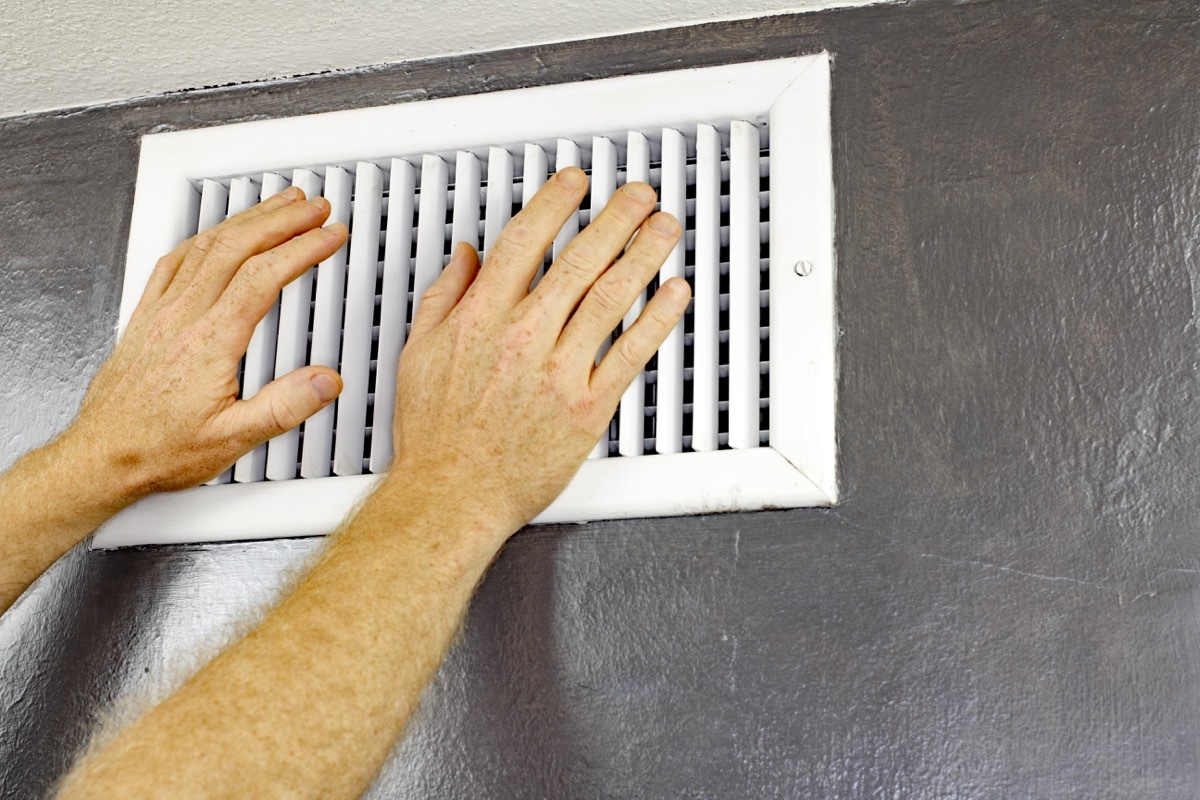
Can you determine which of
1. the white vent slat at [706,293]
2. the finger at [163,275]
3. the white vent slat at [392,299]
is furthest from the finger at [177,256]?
the white vent slat at [706,293]

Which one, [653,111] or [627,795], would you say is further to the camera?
[653,111]

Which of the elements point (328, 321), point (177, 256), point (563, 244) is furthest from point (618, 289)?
point (177, 256)

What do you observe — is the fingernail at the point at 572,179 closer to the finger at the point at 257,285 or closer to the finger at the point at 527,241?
the finger at the point at 527,241

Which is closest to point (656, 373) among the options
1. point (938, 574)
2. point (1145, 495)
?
point (938, 574)

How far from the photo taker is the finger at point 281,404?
100 centimetres

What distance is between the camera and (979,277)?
1.00 meters

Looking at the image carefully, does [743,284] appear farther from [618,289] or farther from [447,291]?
[447,291]

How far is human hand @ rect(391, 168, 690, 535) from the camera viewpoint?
91cm

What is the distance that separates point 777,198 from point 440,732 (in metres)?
0.59

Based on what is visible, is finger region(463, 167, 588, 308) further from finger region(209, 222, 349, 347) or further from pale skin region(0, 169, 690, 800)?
finger region(209, 222, 349, 347)

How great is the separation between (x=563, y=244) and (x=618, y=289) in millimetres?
118

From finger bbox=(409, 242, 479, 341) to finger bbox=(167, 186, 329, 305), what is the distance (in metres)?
0.16

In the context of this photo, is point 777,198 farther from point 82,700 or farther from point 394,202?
point 82,700

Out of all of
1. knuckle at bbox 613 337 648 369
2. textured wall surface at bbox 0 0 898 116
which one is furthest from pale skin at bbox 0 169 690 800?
textured wall surface at bbox 0 0 898 116
